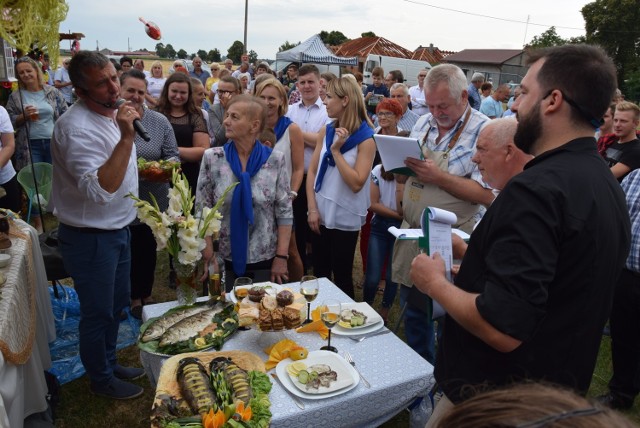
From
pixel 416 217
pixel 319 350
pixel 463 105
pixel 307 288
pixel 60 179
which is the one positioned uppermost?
pixel 463 105

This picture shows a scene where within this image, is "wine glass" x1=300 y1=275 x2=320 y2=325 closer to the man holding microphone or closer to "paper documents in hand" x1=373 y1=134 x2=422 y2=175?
"paper documents in hand" x1=373 y1=134 x2=422 y2=175

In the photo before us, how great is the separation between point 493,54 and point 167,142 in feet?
200

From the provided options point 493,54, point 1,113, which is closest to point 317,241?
point 1,113

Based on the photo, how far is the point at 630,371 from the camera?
304 cm

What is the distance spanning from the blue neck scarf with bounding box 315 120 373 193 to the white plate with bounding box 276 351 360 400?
6.19 ft

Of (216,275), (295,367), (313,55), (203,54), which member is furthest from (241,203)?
(203,54)

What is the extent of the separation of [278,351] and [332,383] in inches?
12.6

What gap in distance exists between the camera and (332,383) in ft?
5.83

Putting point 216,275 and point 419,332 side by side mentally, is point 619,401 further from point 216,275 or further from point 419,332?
point 216,275

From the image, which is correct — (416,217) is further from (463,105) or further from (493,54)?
(493,54)

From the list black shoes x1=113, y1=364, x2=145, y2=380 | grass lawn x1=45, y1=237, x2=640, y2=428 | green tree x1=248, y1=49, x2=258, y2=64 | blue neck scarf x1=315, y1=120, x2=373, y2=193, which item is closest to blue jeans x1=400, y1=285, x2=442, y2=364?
grass lawn x1=45, y1=237, x2=640, y2=428

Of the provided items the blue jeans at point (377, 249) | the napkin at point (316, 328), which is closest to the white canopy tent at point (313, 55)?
the blue jeans at point (377, 249)

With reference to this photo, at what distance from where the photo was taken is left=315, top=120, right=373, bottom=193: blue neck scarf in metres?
3.48

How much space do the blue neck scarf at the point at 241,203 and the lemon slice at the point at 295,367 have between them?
1.11 metres
